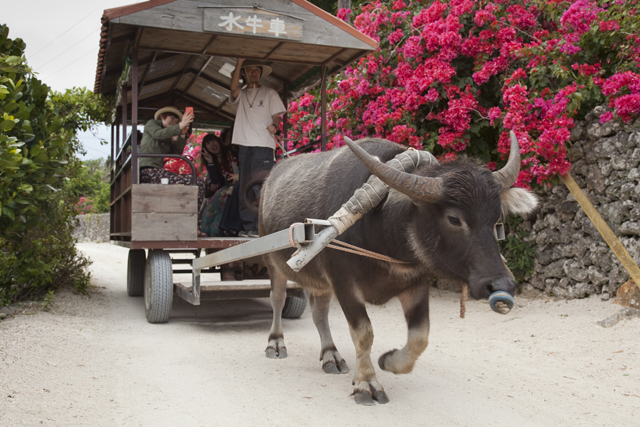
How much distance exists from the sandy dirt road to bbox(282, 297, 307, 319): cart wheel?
0.13 meters

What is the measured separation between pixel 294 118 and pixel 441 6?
2671 millimetres

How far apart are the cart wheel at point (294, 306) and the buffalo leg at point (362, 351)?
2735 mm

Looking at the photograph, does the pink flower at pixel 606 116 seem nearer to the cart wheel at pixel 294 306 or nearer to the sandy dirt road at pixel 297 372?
the sandy dirt road at pixel 297 372

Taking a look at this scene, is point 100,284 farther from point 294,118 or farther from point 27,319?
point 294,118

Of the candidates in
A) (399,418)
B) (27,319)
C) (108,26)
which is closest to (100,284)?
(27,319)

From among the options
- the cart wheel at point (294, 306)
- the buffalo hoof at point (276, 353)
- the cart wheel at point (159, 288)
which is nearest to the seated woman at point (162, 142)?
the cart wheel at point (159, 288)

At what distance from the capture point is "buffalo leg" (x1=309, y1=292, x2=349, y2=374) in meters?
4.02

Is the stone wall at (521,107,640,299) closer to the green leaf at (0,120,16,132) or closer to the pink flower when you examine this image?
the pink flower

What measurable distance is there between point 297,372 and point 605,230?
11.1 feet

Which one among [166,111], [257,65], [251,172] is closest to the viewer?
[251,172]

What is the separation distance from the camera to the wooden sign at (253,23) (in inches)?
200

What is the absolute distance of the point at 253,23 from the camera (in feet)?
17.0

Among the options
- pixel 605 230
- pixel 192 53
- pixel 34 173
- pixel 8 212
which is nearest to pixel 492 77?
pixel 605 230

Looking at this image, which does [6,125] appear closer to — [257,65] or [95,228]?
[257,65]
